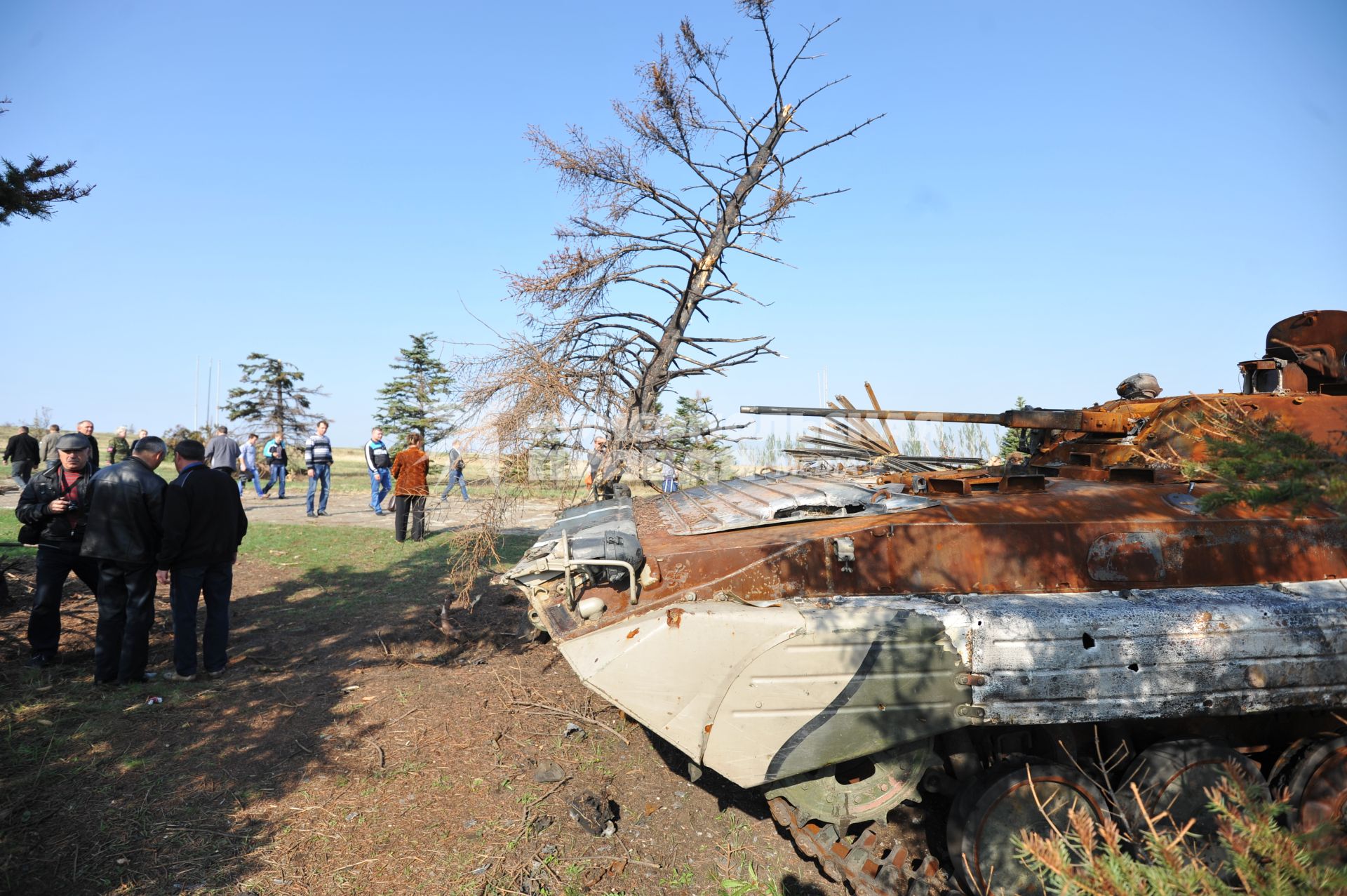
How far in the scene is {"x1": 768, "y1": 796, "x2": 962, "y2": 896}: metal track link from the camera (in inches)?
138

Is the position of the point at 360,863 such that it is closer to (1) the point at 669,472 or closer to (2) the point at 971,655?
(2) the point at 971,655

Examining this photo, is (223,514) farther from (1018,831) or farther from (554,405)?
(1018,831)

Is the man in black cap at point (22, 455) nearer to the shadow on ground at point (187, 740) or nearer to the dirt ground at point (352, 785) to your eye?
the shadow on ground at point (187, 740)

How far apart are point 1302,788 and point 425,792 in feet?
15.1

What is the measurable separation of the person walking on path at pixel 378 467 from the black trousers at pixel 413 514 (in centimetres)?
257

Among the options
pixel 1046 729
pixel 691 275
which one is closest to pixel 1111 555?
pixel 1046 729

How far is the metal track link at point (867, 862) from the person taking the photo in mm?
3516

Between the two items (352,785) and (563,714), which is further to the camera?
(563,714)

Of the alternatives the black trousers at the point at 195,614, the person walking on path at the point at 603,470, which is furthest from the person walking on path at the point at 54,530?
the person walking on path at the point at 603,470

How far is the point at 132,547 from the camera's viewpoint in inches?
213

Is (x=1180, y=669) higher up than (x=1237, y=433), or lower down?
lower down

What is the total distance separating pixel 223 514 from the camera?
5848mm

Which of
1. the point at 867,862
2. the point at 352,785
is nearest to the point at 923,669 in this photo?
the point at 867,862

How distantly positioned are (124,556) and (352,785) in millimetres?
2640
